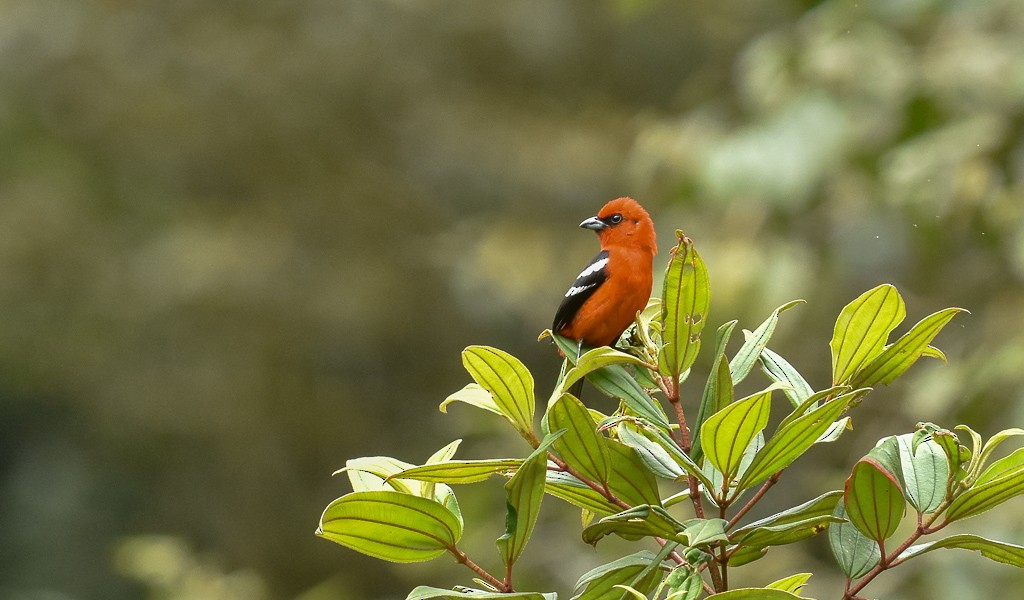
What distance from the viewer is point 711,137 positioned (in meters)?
5.54

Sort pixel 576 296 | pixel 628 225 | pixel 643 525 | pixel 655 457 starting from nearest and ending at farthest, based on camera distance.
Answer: pixel 643 525 → pixel 655 457 → pixel 576 296 → pixel 628 225

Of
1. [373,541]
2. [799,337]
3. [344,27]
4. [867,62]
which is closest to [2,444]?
[344,27]

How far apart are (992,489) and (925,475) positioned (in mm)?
78

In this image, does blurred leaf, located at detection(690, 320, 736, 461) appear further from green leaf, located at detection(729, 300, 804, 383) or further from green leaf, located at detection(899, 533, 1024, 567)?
green leaf, located at detection(899, 533, 1024, 567)

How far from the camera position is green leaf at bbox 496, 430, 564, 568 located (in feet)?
4.43

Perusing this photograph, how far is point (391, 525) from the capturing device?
142cm

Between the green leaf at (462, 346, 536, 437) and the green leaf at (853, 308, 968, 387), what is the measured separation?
1.47 feet

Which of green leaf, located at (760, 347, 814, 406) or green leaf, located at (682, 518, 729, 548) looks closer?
green leaf, located at (682, 518, 729, 548)

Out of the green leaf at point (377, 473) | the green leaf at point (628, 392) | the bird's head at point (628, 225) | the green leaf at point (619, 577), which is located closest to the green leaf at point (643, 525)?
the green leaf at point (619, 577)

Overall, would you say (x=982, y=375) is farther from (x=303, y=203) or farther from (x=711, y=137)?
(x=303, y=203)

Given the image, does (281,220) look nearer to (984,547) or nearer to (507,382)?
(507,382)

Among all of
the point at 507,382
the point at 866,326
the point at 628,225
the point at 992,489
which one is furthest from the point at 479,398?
the point at 628,225

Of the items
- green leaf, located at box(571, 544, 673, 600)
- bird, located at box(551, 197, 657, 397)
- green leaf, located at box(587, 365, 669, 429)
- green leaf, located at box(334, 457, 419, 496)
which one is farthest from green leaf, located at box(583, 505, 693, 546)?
bird, located at box(551, 197, 657, 397)

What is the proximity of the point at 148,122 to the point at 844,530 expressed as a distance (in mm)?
9527
